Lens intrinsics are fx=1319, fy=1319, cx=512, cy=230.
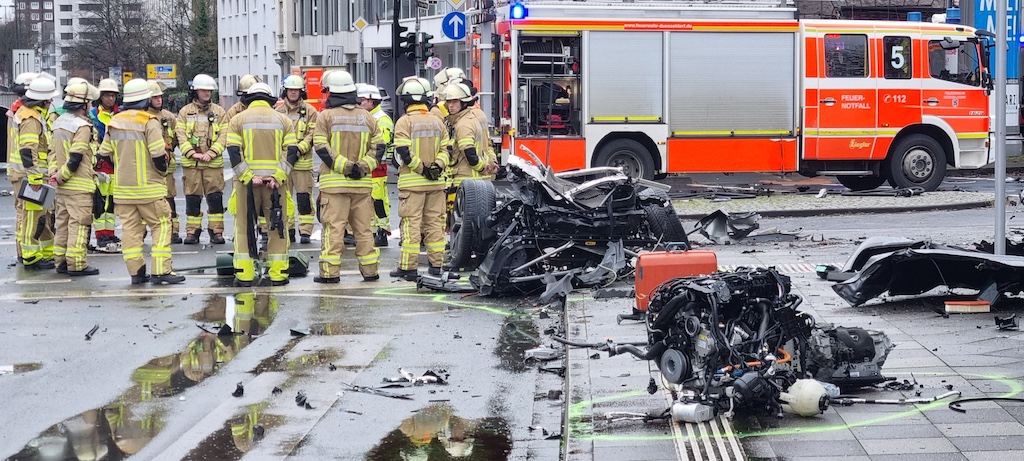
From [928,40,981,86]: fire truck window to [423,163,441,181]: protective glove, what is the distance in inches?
404

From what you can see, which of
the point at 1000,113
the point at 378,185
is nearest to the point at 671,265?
the point at 1000,113

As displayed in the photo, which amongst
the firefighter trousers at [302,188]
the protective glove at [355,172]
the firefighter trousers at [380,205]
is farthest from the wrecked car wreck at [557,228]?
the firefighter trousers at [380,205]

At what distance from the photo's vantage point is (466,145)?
1219 centimetres

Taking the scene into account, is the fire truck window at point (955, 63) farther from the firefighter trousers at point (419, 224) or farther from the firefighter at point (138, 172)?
the firefighter at point (138, 172)

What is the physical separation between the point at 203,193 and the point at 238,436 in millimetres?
8864

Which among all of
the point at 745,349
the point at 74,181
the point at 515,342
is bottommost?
the point at 515,342

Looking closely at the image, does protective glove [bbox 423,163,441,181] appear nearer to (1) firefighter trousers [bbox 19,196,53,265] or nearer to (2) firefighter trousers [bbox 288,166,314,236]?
(2) firefighter trousers [bbox 288,166,314,236]

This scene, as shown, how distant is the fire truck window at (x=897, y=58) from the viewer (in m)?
19.2

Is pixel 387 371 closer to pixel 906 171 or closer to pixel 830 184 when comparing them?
pixel 906 171

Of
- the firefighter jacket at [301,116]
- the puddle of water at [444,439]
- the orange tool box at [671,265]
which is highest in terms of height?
the firefighter jacket at [301,116]

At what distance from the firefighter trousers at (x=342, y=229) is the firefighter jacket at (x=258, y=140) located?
512mm

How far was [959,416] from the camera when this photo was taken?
6160 millimetres

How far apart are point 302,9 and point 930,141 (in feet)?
160

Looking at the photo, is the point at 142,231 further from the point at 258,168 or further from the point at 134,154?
the point at 258,168
